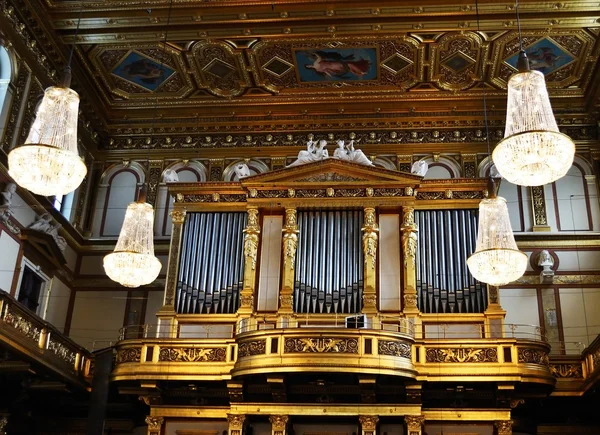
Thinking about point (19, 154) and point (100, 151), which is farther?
point (100, 151)

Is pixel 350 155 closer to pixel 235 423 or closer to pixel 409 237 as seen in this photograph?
pixel 409 237

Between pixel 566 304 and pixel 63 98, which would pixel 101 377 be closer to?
pixel 63 98

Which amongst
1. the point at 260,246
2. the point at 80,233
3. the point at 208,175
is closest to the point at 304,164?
the point at 260,246

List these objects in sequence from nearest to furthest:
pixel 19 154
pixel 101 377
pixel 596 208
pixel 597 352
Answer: pixel 19 154 < pixel 597 352 < pixel 101 377 < pixel 596 208

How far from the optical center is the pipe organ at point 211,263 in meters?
15.4

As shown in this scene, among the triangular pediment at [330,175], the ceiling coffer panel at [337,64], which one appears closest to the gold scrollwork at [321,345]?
the triangular pediment at [330,175]

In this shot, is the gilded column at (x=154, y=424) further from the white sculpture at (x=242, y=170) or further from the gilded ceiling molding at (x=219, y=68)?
the gilded ceiling molding at (x=219, y=68)

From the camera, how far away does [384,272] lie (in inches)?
596

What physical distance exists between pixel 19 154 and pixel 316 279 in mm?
7425

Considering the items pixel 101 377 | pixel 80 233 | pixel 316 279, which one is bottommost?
pixel 101 377

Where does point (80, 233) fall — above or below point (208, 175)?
below

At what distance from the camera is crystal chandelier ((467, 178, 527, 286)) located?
11.6 meters

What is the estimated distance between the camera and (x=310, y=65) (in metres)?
17.5

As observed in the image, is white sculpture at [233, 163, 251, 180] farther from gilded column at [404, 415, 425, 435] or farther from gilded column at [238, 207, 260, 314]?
gilded column at [404, 415, 425, 435]
